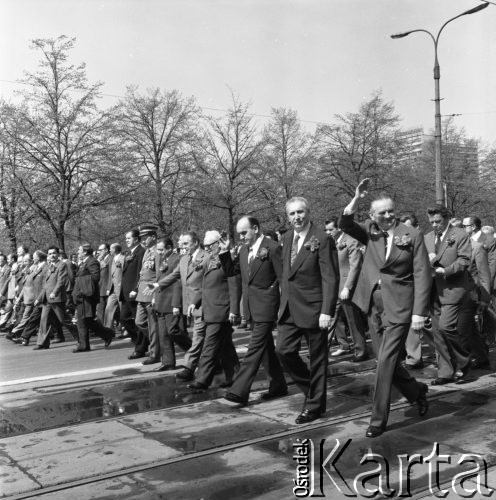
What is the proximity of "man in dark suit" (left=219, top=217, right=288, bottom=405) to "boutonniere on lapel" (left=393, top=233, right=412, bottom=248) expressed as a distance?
1263 millimetres

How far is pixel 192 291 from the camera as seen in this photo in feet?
25.1

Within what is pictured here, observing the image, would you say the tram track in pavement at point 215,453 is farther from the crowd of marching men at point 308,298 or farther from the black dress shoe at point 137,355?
the black dress shoe at point 137,355

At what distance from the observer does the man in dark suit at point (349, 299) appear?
860cm

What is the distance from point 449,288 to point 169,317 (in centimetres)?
336

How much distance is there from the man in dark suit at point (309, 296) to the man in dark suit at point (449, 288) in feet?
6.20

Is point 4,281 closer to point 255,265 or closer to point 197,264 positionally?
point 197,264

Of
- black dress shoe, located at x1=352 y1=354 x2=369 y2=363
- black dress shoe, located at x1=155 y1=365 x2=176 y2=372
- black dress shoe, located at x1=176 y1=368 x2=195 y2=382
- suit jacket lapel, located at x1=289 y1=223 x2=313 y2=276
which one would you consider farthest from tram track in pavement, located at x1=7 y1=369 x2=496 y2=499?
black dress shoe, located at x1=352 y1=354 x2=369 y2=363

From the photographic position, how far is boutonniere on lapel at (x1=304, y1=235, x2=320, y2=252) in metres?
5.60

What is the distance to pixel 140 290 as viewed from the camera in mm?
9180

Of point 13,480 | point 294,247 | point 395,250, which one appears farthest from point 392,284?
point 13,480

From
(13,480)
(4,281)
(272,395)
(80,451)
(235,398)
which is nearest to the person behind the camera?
(13,480)

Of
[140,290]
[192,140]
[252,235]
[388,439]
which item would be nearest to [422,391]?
[388,439]

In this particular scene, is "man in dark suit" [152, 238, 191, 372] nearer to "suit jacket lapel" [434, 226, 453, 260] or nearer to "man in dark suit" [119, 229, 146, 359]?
"man in dark suit" [119, 229, 146, 359]

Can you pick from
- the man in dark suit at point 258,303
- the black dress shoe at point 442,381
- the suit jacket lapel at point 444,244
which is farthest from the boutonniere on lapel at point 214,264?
the black dress shoe at point 442,381
